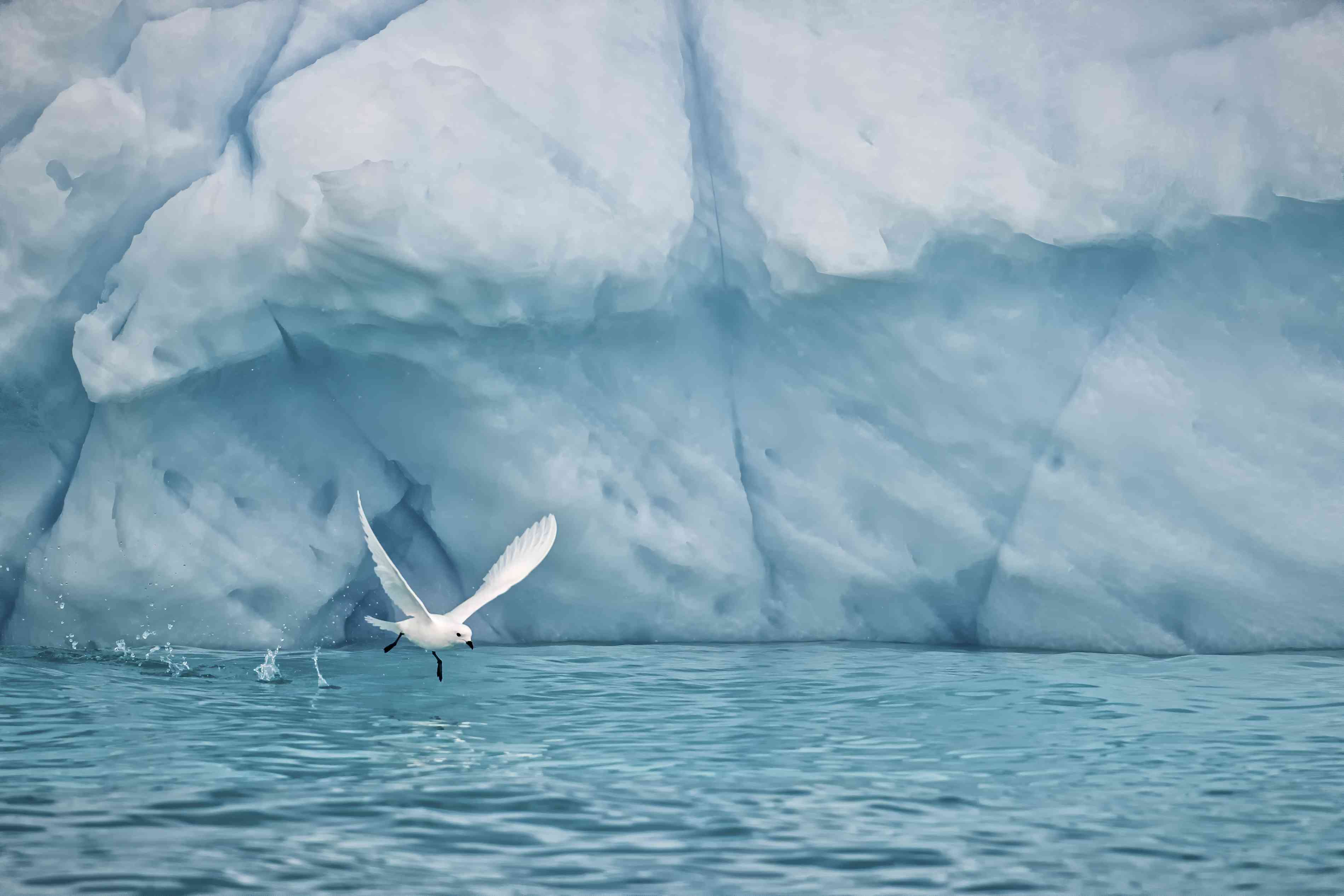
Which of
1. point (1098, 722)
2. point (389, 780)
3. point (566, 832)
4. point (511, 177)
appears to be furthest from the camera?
point (511, 177)

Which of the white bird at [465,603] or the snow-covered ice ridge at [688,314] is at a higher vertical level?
the snow-covered ice ridge at [688,314]

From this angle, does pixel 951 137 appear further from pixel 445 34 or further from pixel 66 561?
pixel 66 561

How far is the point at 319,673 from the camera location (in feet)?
18.4

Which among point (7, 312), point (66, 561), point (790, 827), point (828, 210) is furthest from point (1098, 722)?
point (7, 312)

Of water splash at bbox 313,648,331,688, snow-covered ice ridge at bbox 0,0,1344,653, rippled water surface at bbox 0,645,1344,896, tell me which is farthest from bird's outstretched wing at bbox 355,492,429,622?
snow-covered ice ridge at bbox 0,0,1344,653

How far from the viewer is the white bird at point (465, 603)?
468 cm

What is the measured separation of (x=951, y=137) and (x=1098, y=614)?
2.24 meters

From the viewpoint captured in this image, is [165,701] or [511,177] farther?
[511,177]

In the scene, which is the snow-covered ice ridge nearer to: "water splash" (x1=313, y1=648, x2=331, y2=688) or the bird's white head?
"water splash" (x1=313, y1=648, x2=331, y2=688)

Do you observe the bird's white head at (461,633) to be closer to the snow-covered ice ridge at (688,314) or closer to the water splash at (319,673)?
the water splash at (319,673)

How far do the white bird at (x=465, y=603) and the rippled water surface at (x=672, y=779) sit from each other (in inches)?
10.0

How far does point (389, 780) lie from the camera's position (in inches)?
147

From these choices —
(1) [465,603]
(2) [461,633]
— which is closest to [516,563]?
(1) [465,603]

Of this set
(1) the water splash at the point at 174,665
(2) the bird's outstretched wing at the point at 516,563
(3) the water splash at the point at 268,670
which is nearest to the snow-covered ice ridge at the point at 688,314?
(1) the water splash at the point at 174,665
